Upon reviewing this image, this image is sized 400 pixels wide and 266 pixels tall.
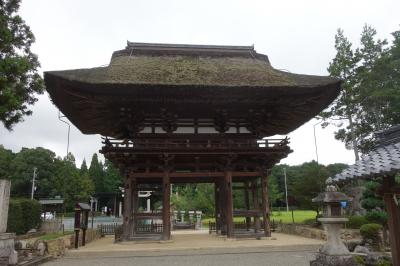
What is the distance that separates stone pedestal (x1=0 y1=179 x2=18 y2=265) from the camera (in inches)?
399

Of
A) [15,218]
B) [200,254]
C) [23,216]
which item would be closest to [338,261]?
[200,254]

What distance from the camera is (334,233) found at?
8414 mm

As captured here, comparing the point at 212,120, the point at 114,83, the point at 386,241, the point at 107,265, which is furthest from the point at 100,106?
the point at 386,241

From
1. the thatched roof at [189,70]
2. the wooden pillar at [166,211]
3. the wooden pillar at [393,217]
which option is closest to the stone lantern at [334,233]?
the wooden pillar at [393,217]

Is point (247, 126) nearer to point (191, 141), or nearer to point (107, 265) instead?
point (191, 141)

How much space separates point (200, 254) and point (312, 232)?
6.42 metres

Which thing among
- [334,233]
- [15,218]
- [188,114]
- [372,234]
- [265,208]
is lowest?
[372,234]

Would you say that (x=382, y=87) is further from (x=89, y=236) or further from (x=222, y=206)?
(x=89, y=236)

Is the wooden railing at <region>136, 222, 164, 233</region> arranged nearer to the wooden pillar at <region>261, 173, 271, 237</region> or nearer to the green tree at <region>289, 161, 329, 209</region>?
the wooden pillar at <region>261, 173, 271, 237</region>

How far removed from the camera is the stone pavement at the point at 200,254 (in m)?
10.7

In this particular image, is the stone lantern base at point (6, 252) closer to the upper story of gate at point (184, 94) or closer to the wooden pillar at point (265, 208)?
the upper story of gate at point (184, 94)

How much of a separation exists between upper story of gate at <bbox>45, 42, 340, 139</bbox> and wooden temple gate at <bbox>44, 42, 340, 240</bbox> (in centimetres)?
5

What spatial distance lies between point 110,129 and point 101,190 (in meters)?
58.2

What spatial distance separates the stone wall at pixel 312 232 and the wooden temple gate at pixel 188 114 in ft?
7.63
